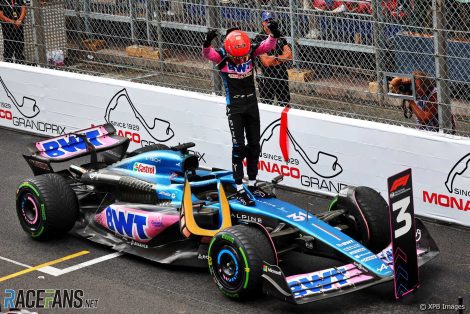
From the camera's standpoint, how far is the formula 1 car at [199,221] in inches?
343

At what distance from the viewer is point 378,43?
37.6ft

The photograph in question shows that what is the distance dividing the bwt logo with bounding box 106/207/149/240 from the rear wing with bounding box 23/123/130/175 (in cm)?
95

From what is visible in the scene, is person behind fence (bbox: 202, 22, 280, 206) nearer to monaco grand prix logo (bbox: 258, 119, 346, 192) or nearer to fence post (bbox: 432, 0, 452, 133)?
monaco grand prix logo (bbox: 258, 119, 346, 192)

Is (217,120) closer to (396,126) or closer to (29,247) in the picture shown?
(396,126)

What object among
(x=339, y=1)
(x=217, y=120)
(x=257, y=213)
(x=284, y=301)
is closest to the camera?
(x=284, y=301)

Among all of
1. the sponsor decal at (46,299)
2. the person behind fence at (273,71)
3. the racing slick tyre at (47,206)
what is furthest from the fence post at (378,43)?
the sponsor decal at (46,299)

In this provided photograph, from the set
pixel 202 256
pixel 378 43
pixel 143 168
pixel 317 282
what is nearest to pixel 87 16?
pixel 143 168

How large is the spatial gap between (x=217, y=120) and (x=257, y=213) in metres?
3.42

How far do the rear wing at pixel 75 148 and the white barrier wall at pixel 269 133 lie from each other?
1733mm

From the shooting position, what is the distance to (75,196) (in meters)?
10.4

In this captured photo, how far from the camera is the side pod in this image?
372 inches

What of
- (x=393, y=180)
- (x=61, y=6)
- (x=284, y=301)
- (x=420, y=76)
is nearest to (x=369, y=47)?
(x=420, y=76)

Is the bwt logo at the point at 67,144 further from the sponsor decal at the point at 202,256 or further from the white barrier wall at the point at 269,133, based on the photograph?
the sponsor decal at the point at 202,256

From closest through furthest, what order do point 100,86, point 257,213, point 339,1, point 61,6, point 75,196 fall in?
point 257,213 → point 75,196 → point 339,1 → point 100,86 → point 61,6
